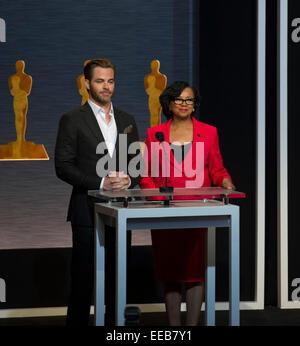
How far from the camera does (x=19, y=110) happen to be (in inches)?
212

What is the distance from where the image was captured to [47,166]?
5512 millimetres

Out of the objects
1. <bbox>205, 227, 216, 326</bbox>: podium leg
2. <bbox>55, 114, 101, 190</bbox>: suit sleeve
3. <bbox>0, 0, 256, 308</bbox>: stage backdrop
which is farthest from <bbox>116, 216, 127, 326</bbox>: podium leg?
<bbox>0, 0, 256, 308</bbox>: stage backdrop

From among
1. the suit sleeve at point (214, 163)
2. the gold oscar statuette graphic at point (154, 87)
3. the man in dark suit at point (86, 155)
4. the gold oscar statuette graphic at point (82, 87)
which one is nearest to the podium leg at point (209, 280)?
the suit sleeve at point (214, 163)

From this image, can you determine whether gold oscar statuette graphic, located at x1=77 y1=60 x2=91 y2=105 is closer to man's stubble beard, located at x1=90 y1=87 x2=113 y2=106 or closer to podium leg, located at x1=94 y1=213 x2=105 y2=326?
man's stubble beard, located at x1=90 y1=87 x2=113 y2=106

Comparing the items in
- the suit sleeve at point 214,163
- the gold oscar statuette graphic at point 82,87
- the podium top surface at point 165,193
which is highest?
the gold oscar statuette graphic at point 82,87

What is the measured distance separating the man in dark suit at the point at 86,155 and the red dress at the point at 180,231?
0.17 metres

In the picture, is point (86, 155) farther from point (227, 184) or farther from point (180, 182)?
point (227, 184)

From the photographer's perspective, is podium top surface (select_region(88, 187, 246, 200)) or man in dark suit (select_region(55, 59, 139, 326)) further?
man in dark suit (select_region(55, 59, 139, 326))

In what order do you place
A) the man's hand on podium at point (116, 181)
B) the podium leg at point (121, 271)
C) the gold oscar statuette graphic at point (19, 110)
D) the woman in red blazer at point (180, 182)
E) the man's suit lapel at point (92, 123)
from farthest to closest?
the gold oscar statuette graphic at point (19, 110) < the woman in red blazer at point (180, 182) < the man's suit lapel at point (92, 123) < the man's hand on podium at point (116, 181) < the podium leg at point (121, 271)

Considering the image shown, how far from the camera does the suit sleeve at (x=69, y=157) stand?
411 centimetres

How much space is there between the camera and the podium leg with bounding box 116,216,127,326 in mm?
3617

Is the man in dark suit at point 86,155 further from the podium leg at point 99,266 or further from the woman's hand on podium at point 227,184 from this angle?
the woman's hand on podium at point 227,184

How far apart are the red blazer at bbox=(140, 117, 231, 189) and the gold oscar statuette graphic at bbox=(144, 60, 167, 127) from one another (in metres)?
1.13

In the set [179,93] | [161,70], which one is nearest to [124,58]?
[161,70]
